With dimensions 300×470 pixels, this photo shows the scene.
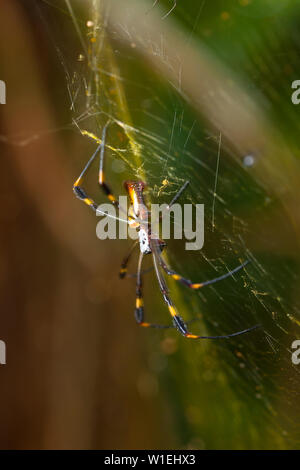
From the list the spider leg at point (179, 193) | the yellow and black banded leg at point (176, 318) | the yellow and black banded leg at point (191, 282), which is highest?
the spider leg at point (179, 193)

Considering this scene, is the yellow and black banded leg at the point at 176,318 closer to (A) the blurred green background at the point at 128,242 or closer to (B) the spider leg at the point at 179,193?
(A) the blurred green background at the point at 128,242

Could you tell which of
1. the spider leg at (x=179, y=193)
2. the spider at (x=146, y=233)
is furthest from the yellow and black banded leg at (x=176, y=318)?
the spider leg at (x=179, y=193)

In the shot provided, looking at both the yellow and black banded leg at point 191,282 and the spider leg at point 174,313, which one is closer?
the yellow and black banded leg at point 191,282

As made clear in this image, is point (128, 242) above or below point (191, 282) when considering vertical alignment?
above

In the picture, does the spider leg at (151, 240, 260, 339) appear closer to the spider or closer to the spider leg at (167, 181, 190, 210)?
the spider

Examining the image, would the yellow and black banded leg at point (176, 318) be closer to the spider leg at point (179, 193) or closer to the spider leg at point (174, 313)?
the spider leg at point (174, 313)

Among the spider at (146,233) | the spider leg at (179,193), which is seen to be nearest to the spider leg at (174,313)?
the spider at (146,233)

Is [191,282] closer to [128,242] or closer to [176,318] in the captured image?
[176,318]

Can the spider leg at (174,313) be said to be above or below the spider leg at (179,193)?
below

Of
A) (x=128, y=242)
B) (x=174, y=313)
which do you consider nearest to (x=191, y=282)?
(x=174, y=313)
